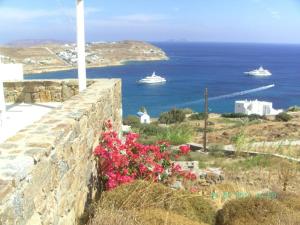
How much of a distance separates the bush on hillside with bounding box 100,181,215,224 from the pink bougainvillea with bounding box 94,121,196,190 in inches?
15.9

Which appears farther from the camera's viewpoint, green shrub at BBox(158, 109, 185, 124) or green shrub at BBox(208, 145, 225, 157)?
green shrub at BBox(158, 109, 185, 124)

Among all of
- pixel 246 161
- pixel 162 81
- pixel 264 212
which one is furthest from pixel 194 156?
pixel 162 81

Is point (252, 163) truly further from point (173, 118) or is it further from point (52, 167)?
point (173, 118)

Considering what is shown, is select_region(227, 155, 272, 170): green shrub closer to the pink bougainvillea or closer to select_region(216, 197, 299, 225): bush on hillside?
the pink bougainvillea

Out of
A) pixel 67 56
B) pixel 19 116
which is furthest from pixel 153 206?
pixel 67 56

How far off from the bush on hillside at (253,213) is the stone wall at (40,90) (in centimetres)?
438

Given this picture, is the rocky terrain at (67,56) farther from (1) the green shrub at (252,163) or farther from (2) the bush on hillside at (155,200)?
(2) the bush on hillside at (155,200)

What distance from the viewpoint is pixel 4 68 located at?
796 centimetres

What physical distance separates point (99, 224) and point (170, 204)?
101cm

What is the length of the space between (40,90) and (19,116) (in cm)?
163

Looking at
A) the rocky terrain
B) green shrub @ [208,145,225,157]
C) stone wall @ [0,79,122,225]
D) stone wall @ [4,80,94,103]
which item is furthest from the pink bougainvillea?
the rocky terrain

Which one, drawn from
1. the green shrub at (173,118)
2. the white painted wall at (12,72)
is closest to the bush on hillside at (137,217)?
the white painted wall at (12,72)

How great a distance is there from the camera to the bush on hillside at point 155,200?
Answer: 376cm

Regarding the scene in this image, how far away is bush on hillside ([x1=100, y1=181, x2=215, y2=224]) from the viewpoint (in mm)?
3764
